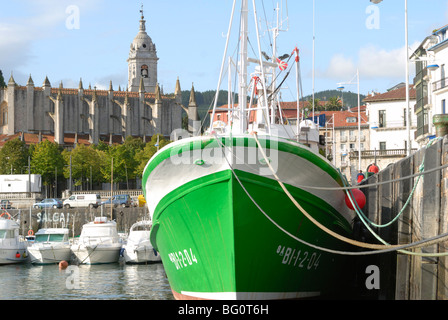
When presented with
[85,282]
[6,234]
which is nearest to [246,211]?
[85,282]

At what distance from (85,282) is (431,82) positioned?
1232 inches

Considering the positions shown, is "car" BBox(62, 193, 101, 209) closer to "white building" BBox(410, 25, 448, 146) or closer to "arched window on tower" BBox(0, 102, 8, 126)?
"white building" BBox(410, 25, 448, 146)

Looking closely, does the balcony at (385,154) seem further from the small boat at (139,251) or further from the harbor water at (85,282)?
the harbor water at (85,282)

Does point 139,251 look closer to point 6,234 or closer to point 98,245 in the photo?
point 98,245

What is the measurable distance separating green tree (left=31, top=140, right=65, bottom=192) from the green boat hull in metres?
98.6

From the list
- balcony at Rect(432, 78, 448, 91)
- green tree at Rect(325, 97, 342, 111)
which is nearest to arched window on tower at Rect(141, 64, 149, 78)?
green tree at Rect(325, 97, 342, 111)

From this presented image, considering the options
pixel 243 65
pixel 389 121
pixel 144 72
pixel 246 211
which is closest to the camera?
pixel 246 211

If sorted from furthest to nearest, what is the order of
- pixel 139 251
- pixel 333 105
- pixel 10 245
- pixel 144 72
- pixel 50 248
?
pixel 144 72 < pixel 333 105 < pixel 10 245 < pixel 50 248 < pixel 139 251

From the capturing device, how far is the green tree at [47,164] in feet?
379

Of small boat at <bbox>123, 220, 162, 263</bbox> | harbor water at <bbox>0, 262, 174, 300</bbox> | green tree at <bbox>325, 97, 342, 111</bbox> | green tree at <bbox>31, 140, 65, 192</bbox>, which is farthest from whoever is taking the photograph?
green tree at <bbox>325, 97, 342, 111</bbox>

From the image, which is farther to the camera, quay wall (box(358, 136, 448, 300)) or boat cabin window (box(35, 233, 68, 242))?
boat cabin window (box(35, 233, 68, 242))

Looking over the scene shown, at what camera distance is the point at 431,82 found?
5269 centimetres

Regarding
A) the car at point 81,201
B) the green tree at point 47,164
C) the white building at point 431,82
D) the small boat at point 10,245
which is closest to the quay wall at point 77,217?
the car at point 81,201

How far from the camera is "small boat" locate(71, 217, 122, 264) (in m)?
43.8
